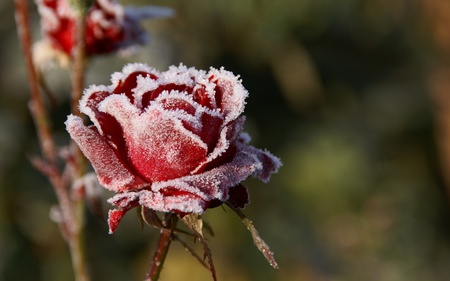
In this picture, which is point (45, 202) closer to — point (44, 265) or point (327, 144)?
point (44, 265)

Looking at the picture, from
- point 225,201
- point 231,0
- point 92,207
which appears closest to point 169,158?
point 225,201

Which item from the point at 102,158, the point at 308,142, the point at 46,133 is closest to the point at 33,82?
the point at 46,133

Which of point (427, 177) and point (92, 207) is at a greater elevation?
point (427, 177)

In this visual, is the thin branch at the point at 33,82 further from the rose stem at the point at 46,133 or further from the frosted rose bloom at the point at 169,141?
the frosted rose bloom at the point at 169,141

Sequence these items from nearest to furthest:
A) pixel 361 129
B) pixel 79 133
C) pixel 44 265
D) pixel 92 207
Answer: pixel 79 133
pixel 92 207
pixel 44 265
pixel 361 129

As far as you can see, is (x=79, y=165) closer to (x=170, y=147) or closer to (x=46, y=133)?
(x=46, y=133)

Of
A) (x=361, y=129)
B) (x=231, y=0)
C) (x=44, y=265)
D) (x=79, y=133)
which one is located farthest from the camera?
(x=361, y=129)

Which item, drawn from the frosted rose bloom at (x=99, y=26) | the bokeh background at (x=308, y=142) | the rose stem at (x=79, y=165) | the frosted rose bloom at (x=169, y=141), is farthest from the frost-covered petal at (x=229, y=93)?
the bokeh background at (x=308, y=142)
